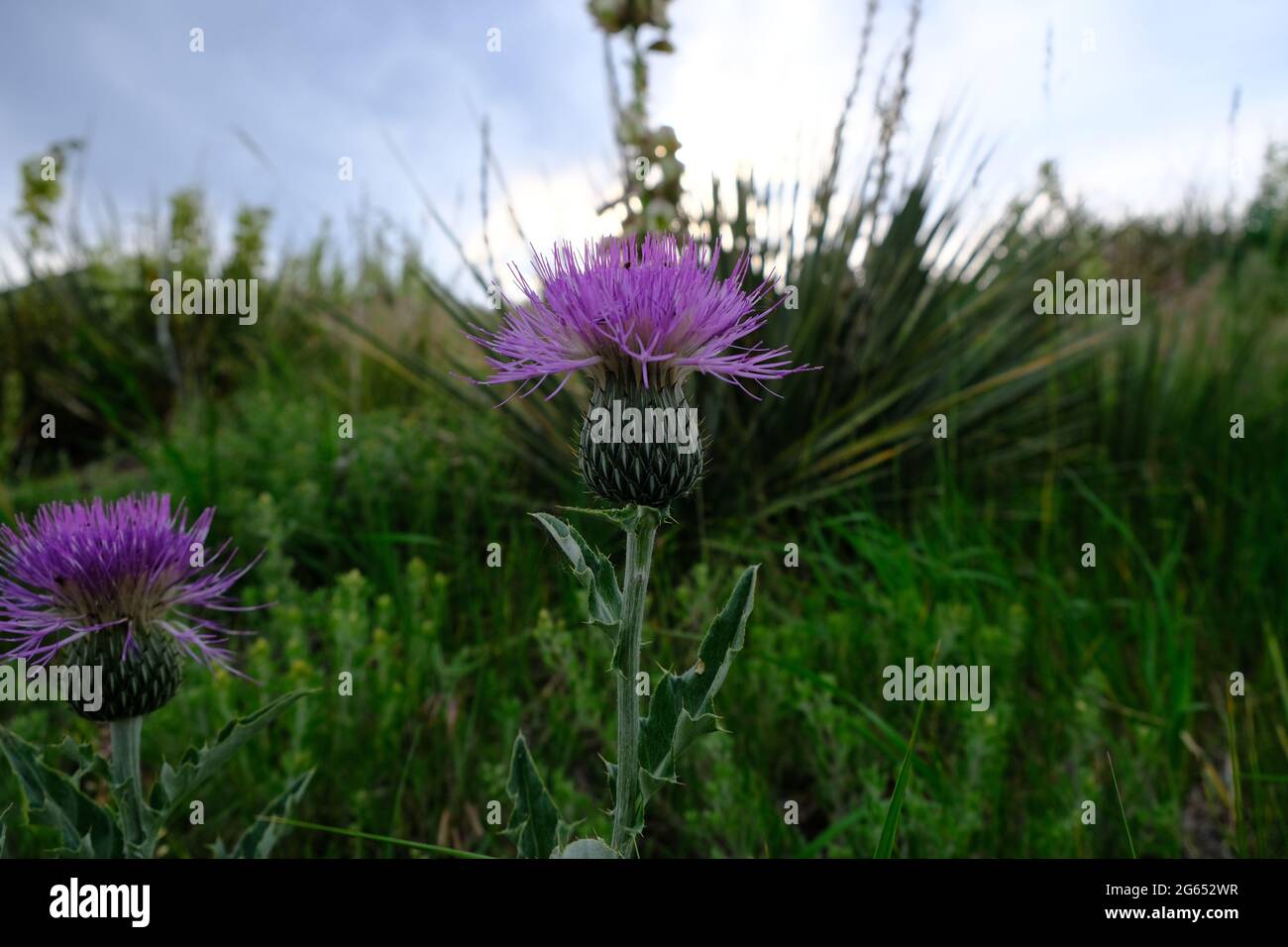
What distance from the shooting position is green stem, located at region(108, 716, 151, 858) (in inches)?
54.0

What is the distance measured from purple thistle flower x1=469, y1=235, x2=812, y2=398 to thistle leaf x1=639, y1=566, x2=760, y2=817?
32cm

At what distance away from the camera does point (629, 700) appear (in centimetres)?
116

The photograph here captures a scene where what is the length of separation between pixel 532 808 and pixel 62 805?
74 centimetres

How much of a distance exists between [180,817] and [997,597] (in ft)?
8.29

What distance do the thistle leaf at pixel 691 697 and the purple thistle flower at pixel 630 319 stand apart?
1.05 feet

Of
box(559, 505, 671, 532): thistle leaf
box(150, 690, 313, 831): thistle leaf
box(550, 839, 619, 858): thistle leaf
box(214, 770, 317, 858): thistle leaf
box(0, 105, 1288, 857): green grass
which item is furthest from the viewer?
box(0, 105, 1288, 857): green grass

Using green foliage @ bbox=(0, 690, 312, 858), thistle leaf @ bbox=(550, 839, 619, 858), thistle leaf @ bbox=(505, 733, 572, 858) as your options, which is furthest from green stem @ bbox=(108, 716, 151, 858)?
thistle leaf @ bbox=(550, 839, 619, 858)

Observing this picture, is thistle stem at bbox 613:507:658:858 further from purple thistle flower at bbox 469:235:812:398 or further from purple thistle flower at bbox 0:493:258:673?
purple thistle flower at bbox 0:493:258:673

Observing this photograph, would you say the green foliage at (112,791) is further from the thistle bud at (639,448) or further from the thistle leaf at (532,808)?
the thistle bud at (639,448)

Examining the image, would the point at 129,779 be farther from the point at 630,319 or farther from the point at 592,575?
the point at 630,319

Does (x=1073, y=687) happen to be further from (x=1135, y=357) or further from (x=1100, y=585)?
(x=1135, y=357)

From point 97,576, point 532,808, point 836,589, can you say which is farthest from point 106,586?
point 836,589

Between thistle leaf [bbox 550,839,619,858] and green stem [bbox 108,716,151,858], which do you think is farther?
green stem [bbox 108,716,151,858]

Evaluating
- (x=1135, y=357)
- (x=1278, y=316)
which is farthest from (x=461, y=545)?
(x=1278, y=316)
